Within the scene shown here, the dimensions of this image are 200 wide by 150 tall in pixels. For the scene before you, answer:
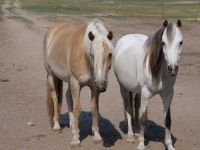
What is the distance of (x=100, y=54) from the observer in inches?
250

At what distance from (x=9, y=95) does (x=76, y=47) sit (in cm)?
→ 430

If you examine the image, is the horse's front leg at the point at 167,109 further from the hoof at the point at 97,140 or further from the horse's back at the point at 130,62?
the hoof at the point at 97,140

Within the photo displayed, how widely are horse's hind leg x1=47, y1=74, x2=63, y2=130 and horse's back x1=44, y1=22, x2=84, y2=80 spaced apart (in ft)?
0.79

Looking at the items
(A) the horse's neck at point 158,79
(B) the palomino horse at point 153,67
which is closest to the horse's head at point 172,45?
(B) the palomino horse at point 153,67

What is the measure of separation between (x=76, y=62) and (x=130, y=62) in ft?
2.83

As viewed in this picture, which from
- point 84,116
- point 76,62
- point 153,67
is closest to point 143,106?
point 153,67

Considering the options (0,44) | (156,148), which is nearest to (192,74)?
(156,148)

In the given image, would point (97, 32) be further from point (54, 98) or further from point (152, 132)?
point (152, 132)

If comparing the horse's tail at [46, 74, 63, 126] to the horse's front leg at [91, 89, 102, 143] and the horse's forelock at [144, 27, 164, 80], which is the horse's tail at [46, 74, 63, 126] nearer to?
the horse's front leg at [91, 89, 102, 143]

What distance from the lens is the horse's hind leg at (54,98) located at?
845 centimetres

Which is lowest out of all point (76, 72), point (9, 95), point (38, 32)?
point (38, 32)

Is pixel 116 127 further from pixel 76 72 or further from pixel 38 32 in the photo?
pixel 38 32

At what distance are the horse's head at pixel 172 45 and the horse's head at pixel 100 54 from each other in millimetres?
724

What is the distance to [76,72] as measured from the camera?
280 inches
